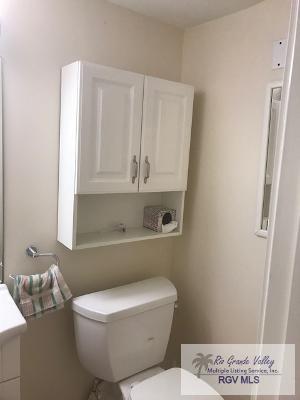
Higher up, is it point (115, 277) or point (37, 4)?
point (37, 4)

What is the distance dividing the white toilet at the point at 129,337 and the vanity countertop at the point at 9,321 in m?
0.35

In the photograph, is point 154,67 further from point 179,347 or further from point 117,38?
point 179,347

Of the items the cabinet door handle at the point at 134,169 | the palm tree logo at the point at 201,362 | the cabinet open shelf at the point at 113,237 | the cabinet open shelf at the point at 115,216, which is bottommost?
the palm tree logo at the point at 201,362

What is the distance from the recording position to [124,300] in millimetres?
1570

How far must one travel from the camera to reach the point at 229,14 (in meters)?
1.60

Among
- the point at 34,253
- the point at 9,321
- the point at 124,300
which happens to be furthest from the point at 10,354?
the point at 124,300

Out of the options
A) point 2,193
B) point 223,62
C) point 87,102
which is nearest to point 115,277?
point 2,193

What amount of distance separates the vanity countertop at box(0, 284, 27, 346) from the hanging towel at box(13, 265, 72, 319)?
9cm

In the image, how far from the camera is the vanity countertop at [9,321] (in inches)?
40.7

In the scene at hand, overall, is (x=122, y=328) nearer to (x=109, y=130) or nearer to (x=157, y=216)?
(x=157, y=216)

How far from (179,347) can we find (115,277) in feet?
2.23

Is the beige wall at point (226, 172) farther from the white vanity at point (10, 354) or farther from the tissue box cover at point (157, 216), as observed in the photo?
the white vanity at point (10, 354)

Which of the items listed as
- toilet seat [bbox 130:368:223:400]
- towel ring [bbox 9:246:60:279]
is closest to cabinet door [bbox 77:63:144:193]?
towel ring [bbox 9:246:60:279]
